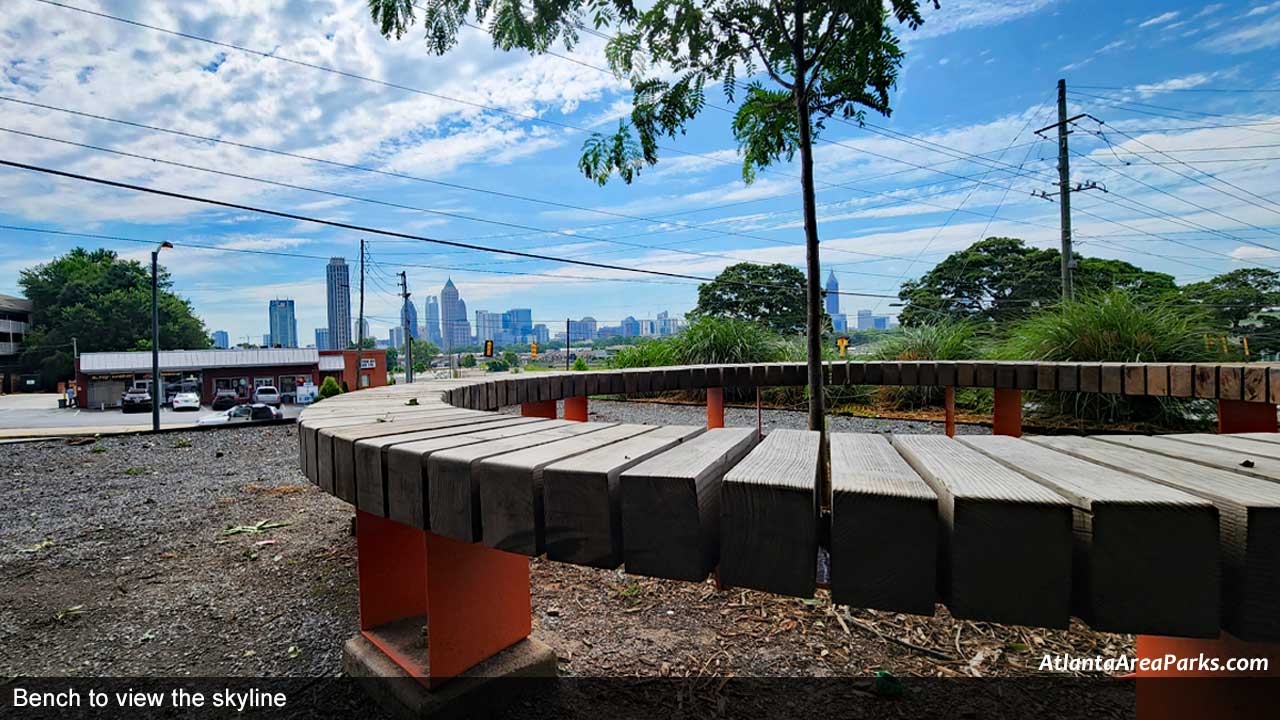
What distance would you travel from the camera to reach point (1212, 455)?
2.98ft

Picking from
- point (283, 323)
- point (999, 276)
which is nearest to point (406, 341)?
point (999, 276)

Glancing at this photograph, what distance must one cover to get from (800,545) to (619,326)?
54.7m

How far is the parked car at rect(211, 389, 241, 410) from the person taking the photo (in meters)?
31.6

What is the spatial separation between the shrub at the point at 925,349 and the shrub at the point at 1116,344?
95 centimetres

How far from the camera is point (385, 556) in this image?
177cm

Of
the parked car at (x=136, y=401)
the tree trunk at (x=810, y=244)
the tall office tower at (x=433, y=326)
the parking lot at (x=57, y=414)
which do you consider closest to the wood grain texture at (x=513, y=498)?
the tree trunk at (x=810, y=244)

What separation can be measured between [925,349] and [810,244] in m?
6.43

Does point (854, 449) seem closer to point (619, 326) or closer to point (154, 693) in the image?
point (154, 693)

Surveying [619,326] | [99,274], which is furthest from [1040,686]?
[99,274]

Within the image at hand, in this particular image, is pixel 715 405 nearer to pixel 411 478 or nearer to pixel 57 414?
pixel 411 478

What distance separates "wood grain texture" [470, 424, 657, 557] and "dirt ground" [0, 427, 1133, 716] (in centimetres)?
116

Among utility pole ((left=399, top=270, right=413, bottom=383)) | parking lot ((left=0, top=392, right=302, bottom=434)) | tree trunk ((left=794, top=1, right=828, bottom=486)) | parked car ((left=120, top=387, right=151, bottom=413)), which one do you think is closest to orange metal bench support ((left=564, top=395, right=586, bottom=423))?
tree trunk ((left=794, top=1, right=828, bottom=486))

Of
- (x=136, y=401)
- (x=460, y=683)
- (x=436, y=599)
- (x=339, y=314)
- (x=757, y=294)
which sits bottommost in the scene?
(x=136, y=401)

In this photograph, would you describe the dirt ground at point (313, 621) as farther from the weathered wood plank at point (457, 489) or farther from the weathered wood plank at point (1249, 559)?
the weathered wood plank at point (1249, 559)
